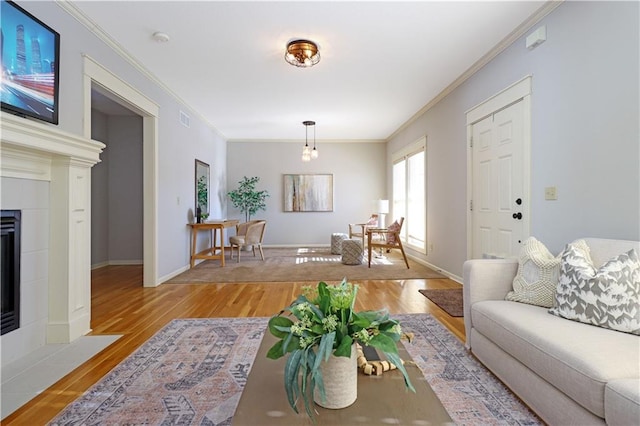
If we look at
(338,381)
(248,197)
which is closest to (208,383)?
(338,381)

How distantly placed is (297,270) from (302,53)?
10.1 ft

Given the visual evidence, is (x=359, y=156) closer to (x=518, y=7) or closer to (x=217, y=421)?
(x=518, y=7)

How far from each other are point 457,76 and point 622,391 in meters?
3.84

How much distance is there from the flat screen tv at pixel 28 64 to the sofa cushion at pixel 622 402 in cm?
327

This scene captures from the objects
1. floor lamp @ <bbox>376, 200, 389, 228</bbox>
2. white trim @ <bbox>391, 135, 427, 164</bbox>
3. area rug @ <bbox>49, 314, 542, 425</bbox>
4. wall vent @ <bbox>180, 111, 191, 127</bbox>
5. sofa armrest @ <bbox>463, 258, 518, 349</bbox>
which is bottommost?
area rug @ <bbox>49, 314, 542, 425</bbox>

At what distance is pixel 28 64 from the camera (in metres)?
2.10

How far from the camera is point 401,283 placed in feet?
13.7

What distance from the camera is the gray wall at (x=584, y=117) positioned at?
6.51 ft

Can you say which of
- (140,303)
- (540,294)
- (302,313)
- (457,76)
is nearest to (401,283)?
(540,294)

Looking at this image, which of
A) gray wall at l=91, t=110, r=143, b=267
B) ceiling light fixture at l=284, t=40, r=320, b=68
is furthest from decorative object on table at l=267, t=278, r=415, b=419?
gray wall at l=91, t=110, r=143, b=267

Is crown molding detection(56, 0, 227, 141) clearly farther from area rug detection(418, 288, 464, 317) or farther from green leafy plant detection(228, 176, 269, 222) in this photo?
area rug detection(418, 288, 464, 317)

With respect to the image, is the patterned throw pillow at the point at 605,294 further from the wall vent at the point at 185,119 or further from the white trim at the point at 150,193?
the wall vent at the point at 185,119

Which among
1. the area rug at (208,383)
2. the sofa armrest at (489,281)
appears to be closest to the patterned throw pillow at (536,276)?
the sofa armrest at (489,281)

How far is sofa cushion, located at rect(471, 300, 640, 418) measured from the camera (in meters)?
1.17
